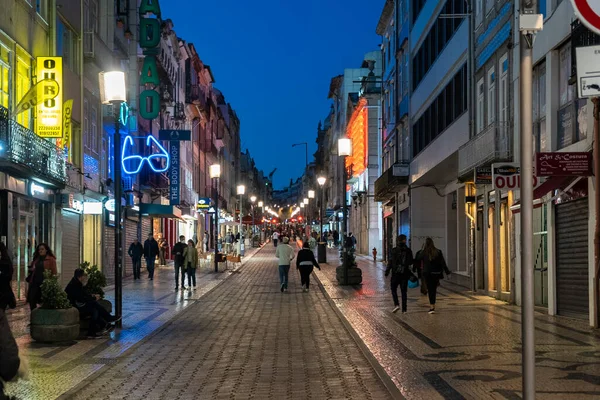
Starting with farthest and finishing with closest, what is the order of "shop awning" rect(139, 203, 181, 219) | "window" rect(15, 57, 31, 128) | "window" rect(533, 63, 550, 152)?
"shop awning" rect(139, 203, 181, 219), "window" rect(15, 57, 31, 128), "window" rect(533, 63, 550, 152)

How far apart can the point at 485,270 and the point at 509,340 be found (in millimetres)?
10994

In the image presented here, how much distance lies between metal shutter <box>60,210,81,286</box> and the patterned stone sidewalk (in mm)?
8733

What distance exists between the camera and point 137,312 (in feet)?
64.4

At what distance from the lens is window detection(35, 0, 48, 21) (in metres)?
24.3

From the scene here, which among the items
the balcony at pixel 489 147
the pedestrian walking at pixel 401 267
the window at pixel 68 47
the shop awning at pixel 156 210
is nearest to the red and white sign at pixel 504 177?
the pedestrian walking at pixel 401 267

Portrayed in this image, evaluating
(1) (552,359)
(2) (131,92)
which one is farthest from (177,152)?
(1) (552,359)

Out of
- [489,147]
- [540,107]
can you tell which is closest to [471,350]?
[540,107]

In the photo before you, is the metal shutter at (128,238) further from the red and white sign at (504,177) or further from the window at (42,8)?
the red and white sign at (504,177)

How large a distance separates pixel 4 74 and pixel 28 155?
1982mm

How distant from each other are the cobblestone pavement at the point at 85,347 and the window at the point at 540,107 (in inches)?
342

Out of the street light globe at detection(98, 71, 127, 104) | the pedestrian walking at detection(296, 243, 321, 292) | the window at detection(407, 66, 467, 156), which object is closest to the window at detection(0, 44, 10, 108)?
the street light globe at detection(98, 71, 127, 104)

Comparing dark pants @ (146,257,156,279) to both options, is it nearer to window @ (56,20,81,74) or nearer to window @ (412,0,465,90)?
window @ (56,20,81,74)

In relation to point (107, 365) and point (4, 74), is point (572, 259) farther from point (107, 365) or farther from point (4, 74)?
point (4, 74)

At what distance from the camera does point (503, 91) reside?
74.1 feet
